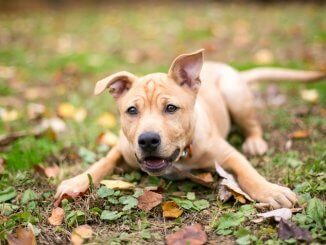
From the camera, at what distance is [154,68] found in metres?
7.62

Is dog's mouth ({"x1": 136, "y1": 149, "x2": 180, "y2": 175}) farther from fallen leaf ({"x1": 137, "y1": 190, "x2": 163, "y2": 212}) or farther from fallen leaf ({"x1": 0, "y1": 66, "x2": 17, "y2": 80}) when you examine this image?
fallen leaf ({"x1": 0, "y1": 66, "x2": 17, "y2": 80})

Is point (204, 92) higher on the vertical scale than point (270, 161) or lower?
higher

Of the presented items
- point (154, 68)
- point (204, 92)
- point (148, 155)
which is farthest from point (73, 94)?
point (148, 155)

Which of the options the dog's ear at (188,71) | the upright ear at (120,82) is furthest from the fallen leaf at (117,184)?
the dog's ear at (188,71)

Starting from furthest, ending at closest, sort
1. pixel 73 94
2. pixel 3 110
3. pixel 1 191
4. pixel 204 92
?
pixel 73 94, pixel 3 110, pixel 204 92, pixel 1 191

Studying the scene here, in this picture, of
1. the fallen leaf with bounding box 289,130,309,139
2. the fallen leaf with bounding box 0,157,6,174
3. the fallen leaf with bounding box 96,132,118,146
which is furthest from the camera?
the fallen leaf with bounding box 96,132,118,146

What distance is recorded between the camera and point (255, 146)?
188 inches

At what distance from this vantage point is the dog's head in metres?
3.54

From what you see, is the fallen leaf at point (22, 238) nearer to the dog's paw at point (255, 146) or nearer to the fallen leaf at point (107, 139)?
the fallen leaf at point (107, 139)

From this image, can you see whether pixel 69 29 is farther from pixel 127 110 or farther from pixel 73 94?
pixel 127 110

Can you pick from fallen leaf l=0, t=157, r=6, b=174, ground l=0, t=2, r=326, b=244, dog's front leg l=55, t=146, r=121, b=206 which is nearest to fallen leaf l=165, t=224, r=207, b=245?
ground l=0, t=2, r=326, b=244

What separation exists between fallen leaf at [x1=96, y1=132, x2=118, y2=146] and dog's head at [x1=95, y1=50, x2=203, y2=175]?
3.15ft

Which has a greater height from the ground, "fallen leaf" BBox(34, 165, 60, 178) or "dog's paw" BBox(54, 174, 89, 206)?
"dog's paw" BBox(54, 174, 89, 206)

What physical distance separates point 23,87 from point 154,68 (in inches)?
84.9
